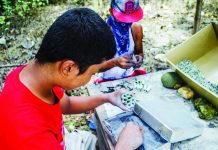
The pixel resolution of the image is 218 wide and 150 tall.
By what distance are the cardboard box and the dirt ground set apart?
1324mm

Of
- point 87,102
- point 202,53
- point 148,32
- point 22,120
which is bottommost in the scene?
point 148,32

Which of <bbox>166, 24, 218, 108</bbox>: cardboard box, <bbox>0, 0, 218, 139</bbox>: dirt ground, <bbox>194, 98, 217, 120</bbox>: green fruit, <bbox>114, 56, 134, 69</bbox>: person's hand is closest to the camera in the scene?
<bbox>194, 98, 217, 120</bbox>: green fruit

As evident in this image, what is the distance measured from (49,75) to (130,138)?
520 millimetres

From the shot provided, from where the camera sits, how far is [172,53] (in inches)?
84.0

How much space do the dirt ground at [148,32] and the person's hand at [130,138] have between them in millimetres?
1848

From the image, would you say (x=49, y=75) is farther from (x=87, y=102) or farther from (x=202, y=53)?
(x=202, y=53)

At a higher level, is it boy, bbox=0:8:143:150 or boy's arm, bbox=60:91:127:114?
boy, bbox=0:8:143:150

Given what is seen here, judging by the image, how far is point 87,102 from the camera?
2.03 metres

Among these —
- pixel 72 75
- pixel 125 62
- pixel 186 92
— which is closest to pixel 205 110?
pixel 186 92

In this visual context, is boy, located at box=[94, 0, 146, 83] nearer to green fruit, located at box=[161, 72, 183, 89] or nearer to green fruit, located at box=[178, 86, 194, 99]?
green fruit, located at box=[161, 72, 183, 89]

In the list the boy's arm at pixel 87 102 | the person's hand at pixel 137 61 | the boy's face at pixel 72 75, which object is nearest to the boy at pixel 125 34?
the person's hand at pixel 137 61

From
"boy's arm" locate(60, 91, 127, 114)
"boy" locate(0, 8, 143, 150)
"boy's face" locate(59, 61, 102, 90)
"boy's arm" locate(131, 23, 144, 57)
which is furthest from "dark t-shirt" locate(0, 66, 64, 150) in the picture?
"boy's arm" locate(131, 23, 144, 57)

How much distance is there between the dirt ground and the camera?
3.95 m

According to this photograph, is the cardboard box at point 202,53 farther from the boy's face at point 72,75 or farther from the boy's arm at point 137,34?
the boy's face at point 72,75
